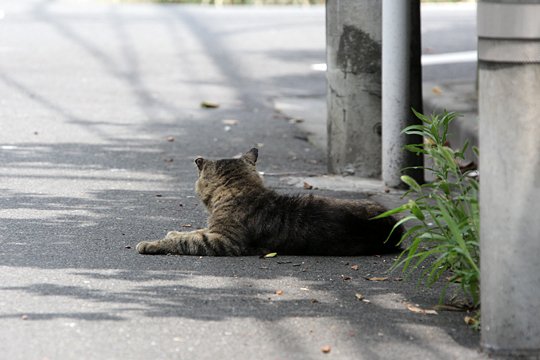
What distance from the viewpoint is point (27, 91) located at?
13.5 m

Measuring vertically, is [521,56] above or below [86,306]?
above

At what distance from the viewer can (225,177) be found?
7480 millimetres

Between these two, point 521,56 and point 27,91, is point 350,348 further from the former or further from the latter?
point 27,91

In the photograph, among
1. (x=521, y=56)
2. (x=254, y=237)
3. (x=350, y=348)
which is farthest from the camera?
(x=254, y=237)

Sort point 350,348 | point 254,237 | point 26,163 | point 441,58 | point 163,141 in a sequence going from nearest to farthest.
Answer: point 350,348 → point 254,237 → point 26,163 → point 163,141 → point 441,58

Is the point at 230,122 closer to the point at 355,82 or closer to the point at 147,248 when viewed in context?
the point at 355,82

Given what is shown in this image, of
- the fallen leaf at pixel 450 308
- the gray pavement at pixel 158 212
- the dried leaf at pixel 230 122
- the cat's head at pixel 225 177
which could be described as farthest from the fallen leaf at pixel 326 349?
the dried leaf at pixel 230 122

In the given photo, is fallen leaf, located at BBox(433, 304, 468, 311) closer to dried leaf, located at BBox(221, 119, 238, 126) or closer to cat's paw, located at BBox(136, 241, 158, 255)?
cat's paw, located at BBox(136, 241, 158, 255)

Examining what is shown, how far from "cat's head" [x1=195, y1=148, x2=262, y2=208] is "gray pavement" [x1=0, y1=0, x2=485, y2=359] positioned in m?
0.41

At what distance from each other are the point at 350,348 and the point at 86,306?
1.38m

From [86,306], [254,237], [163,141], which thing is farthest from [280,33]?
[86,306]

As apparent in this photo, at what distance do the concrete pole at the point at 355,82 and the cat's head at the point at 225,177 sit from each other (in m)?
1.92

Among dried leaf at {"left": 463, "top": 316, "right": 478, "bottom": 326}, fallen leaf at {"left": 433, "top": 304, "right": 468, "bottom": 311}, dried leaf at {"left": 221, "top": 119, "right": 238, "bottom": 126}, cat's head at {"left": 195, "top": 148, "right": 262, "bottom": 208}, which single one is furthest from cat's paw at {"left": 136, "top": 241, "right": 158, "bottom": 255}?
dried leaf at {"left": 221, "top": 119, "right": 238, "bottom": 126}

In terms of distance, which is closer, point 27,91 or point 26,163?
point 26,163
